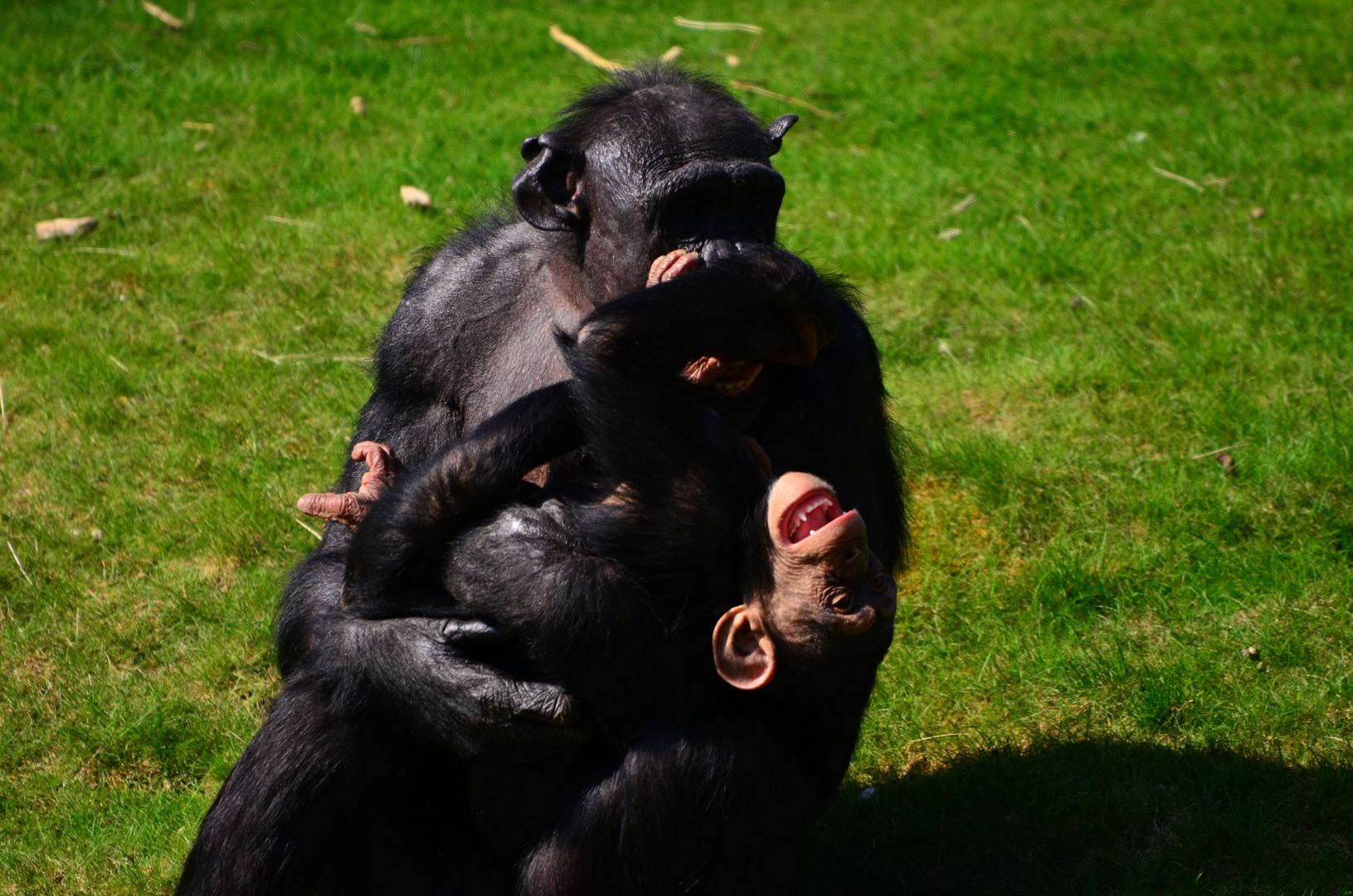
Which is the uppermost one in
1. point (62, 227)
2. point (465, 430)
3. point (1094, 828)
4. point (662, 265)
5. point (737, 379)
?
point (662, 265)

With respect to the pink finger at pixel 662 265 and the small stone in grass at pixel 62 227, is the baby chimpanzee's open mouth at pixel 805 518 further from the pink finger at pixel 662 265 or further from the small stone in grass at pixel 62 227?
the small stone in grass at pixel 62 227

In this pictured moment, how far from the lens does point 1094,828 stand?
531 cm

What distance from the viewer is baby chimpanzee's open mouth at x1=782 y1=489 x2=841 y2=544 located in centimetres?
423

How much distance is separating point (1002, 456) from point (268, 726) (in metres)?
4.40

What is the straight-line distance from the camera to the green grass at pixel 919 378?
5.58 m

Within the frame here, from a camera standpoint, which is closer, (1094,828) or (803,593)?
(803,593)

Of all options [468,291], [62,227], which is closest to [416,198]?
[62,227]

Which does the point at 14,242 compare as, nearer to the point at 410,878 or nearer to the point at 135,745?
the point at 135,745

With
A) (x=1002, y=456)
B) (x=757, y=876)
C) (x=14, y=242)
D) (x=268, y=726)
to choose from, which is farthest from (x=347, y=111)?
(x=757, y=876)

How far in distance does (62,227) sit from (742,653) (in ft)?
24.7

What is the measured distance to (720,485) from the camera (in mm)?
4453

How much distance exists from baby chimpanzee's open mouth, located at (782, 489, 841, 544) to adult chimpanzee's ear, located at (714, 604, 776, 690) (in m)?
0.30

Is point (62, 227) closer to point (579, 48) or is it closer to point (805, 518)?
point (579, 48)

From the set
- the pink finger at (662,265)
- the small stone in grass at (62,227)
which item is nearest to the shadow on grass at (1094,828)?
the pink finger at (662,265)
